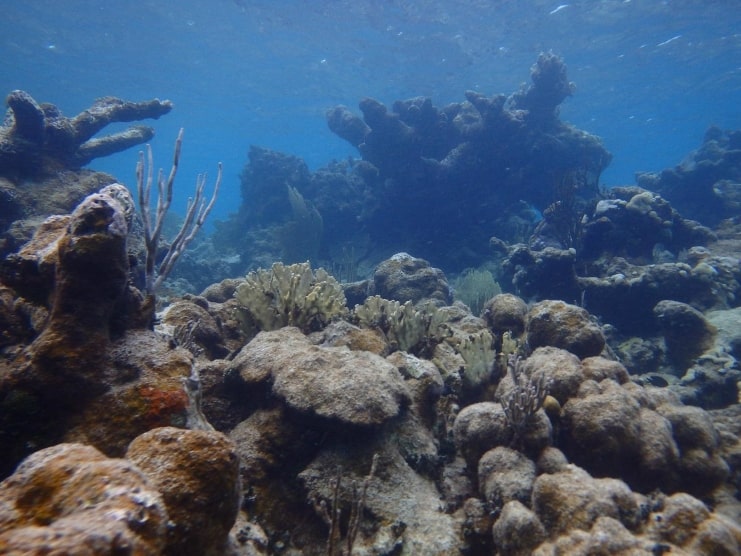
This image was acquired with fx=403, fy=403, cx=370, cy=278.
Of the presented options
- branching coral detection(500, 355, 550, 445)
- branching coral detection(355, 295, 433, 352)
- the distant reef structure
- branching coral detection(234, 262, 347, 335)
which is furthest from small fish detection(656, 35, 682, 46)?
branching coral detection(500, 355, 550, 445)

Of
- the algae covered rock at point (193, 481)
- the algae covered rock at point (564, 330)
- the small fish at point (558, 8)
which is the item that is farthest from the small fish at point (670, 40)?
the algae covered rock at point (193, 481)

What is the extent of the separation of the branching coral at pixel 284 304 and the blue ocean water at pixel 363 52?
24725 mm

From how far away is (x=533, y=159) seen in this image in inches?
733

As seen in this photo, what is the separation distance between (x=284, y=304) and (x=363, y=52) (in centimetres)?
2985

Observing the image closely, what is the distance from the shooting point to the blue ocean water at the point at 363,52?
24.6m

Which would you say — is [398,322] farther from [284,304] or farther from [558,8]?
[558,8]

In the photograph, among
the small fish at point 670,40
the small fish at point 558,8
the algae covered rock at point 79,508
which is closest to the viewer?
the algae covered rock at point 79,508

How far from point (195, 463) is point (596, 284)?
1038 centimetres

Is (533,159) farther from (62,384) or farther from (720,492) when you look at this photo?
(62,384)

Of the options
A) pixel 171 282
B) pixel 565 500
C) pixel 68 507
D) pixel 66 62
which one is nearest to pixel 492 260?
pixel 171 282

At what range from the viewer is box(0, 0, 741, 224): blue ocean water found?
968 inches

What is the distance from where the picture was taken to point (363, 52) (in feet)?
98.2

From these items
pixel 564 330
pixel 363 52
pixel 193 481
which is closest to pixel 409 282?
pixel 564 330

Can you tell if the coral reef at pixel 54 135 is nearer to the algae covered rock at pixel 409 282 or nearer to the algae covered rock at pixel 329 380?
the algae covered rock at pixel 409 282
